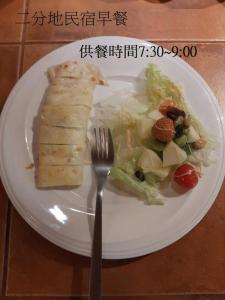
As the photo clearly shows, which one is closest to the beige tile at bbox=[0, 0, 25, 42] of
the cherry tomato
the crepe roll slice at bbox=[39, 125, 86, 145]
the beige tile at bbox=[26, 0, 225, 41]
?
the beige tile at bbox=[26, 0, 225, 41]

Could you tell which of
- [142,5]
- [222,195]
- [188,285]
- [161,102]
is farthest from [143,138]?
[142,5]

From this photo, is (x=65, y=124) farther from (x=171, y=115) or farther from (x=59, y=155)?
(x=171, y=115)

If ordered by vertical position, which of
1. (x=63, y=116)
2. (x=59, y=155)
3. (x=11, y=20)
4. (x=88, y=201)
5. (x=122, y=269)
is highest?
(x=11, y=20)

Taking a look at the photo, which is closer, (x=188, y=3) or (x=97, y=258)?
(x=97, y=258)

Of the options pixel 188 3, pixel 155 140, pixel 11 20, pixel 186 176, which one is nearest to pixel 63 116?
pixel 155 140

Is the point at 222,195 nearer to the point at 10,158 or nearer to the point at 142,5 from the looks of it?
the point at 10,158

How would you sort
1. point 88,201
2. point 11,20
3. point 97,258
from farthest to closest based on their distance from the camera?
point 11,20 < point 88,201 < point 97,258

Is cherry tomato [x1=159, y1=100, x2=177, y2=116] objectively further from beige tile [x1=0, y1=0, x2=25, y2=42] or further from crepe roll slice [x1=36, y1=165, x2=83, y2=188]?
beige tile [x1=0, y1=0, x2=25, y2=42]

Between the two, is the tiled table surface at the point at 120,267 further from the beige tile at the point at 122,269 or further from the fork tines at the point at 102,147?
the fork tines at the point at 102,147
